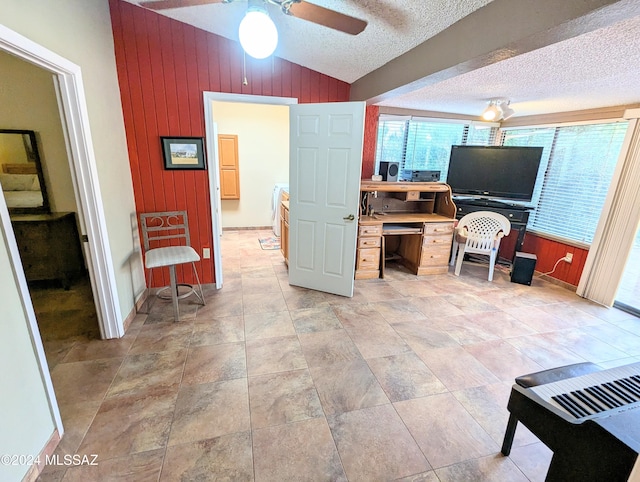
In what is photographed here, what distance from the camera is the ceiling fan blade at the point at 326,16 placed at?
5.07ft

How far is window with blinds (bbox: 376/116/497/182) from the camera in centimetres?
446

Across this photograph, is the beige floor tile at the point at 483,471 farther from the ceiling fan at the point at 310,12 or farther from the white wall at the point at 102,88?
the white wall at the point at 102,88

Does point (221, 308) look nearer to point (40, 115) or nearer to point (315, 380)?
point (315, 380)

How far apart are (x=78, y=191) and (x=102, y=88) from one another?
90 cm

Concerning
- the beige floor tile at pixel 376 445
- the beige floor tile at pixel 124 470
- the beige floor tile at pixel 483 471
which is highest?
the beige floor tile at pixel 483 471

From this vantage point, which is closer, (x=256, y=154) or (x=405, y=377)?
(x=405, y=377)

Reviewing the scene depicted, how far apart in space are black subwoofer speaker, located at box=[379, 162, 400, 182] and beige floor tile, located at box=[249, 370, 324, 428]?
279 cm

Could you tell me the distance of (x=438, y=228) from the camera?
3951mm

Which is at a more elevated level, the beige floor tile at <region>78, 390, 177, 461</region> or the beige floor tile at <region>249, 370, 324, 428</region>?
the beige floor tile at <region>249, 370, 324, 428</region>

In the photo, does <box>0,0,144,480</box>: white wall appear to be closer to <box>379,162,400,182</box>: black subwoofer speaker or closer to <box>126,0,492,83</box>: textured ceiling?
<box>126,0,492,83</box>: textured ceiling

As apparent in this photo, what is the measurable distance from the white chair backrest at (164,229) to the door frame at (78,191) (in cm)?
64

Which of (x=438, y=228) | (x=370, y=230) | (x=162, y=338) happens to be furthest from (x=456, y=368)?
(x=162, y=338)

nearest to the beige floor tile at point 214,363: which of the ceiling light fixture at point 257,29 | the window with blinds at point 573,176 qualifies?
the ceiling light fixture at point 257,29

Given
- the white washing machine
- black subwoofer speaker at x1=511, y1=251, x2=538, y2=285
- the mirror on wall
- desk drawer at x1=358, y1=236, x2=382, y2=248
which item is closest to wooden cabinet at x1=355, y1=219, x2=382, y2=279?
desk drawer at x1=358, y1=236, x2=382, y2=248
